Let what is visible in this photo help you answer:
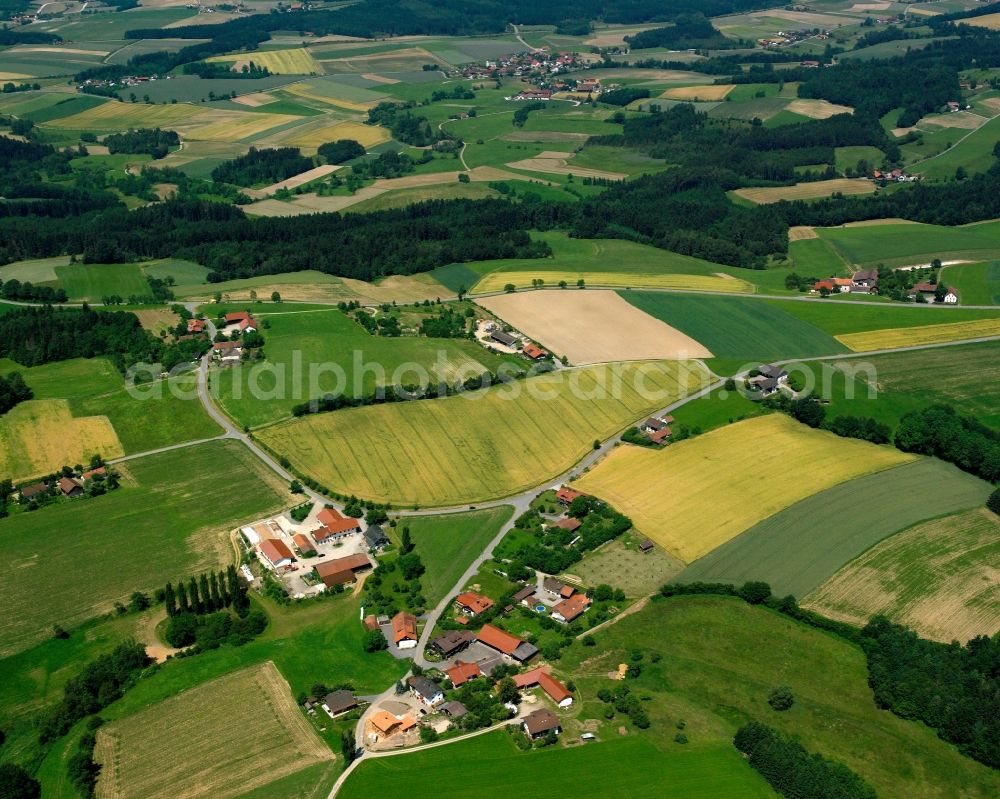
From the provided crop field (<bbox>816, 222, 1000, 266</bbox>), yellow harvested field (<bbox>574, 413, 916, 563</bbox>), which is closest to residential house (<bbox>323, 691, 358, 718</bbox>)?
yellow harvested field (<bbox>574, 413, 916, 563</bbox>)

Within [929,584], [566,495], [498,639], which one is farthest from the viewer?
[566,495]

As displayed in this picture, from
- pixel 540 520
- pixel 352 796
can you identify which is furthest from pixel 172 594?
pixel 540 520

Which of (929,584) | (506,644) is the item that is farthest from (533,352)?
(929,584)

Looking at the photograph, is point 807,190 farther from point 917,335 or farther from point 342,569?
point 342,569

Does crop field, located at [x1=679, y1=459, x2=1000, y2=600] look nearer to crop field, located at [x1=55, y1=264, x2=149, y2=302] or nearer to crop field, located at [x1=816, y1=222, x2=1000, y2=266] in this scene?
crop field, located at [x1=816, y1=222, x2=1000, y2=266]

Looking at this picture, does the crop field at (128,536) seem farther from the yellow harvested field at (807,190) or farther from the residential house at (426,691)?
the yellow harvested field at (807,190)

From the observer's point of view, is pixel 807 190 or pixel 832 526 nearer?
pixel 832 526
